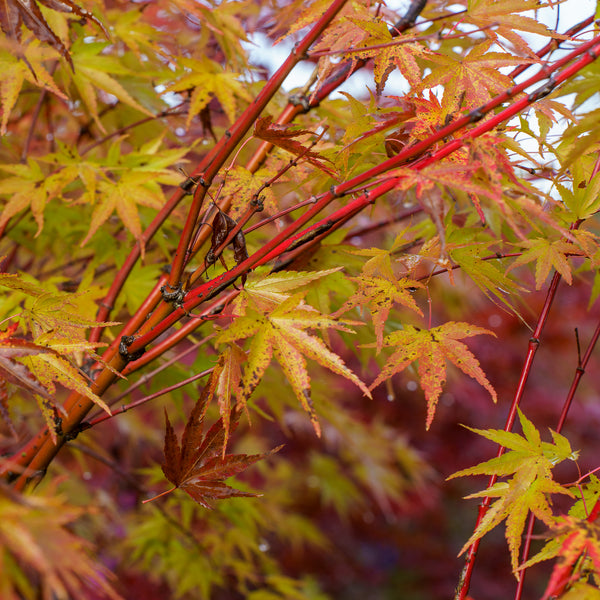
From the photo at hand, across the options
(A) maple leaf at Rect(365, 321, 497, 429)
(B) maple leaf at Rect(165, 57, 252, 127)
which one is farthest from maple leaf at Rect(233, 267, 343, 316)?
(B) maple leaf at Rect(165, 57, 252, 127)

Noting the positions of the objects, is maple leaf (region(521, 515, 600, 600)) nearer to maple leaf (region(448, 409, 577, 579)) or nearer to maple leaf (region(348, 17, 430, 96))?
maple leaf (region(448, 409, 577, 579))

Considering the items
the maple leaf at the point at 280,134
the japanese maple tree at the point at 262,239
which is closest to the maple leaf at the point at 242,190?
the japanese maple tree at the point at 262,239

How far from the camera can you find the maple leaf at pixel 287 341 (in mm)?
616

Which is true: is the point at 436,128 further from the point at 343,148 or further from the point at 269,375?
the point at 269,375

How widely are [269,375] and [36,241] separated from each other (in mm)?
675

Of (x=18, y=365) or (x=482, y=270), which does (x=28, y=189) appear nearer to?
(x=18, y=365)

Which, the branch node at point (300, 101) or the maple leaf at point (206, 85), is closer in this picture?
the branch node at point (300, 101)

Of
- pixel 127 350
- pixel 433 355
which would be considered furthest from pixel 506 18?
pixel 127 350

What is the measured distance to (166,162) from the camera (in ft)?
3.60

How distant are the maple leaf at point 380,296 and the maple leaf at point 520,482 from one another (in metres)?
0.20

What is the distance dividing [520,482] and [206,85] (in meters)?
0.93

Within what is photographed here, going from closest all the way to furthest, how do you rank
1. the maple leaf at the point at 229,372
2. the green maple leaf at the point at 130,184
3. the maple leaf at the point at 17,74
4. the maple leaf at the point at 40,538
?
the maple leaf at the point at 40,538, the maple leaf at the point at 229,372, the maple leaf at the point at 17,74, the green maple leaf at the point at 130,184

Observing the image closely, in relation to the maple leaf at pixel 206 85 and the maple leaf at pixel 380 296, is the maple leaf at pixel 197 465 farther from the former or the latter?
the maple leaf at pixel 206 85

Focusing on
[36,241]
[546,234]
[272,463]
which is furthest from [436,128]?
[272,463]
